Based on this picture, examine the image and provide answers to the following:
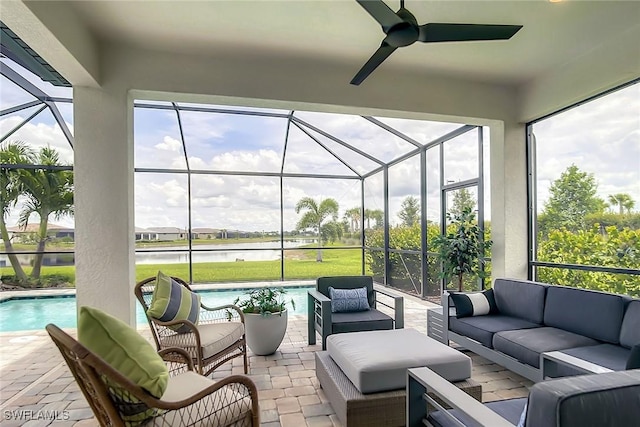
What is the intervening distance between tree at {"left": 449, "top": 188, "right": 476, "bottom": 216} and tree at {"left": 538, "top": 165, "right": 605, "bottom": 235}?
1.04 m

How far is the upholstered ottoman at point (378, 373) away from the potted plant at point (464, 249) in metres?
2.10

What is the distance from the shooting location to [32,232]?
266 inches

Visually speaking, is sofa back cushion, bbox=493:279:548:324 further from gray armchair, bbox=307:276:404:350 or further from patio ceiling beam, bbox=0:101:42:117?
patio ceiling beam, bbox=0:101:42:117

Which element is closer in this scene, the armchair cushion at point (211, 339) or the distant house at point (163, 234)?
the armchair cushion at point (211, 339)

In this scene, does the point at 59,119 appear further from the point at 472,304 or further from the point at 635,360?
the point at 635,360

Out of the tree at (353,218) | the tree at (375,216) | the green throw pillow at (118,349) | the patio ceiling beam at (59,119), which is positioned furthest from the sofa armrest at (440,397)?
the patio ceiling beam at (59,119)

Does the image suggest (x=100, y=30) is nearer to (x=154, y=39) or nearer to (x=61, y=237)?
(x=154, y=39)

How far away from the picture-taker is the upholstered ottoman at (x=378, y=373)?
2.15m

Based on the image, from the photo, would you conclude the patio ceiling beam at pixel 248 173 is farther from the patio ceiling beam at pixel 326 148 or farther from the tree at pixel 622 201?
the tree at pixel 622 201

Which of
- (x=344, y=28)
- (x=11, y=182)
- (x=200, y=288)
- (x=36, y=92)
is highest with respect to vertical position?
(x=36, y=92)

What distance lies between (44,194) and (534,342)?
8.33 meters

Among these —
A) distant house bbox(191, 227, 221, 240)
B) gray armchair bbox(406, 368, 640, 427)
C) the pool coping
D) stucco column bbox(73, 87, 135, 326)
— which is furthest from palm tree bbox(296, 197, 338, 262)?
gray armchair bbox(406, 368, 640, 427)

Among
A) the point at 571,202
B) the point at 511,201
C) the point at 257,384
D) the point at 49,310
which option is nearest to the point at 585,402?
the point at 257,384

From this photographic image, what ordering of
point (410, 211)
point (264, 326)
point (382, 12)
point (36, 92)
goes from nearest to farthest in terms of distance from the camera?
point (382, 12)
point (264, 326)
point (36, 92)
point (410, 211)
